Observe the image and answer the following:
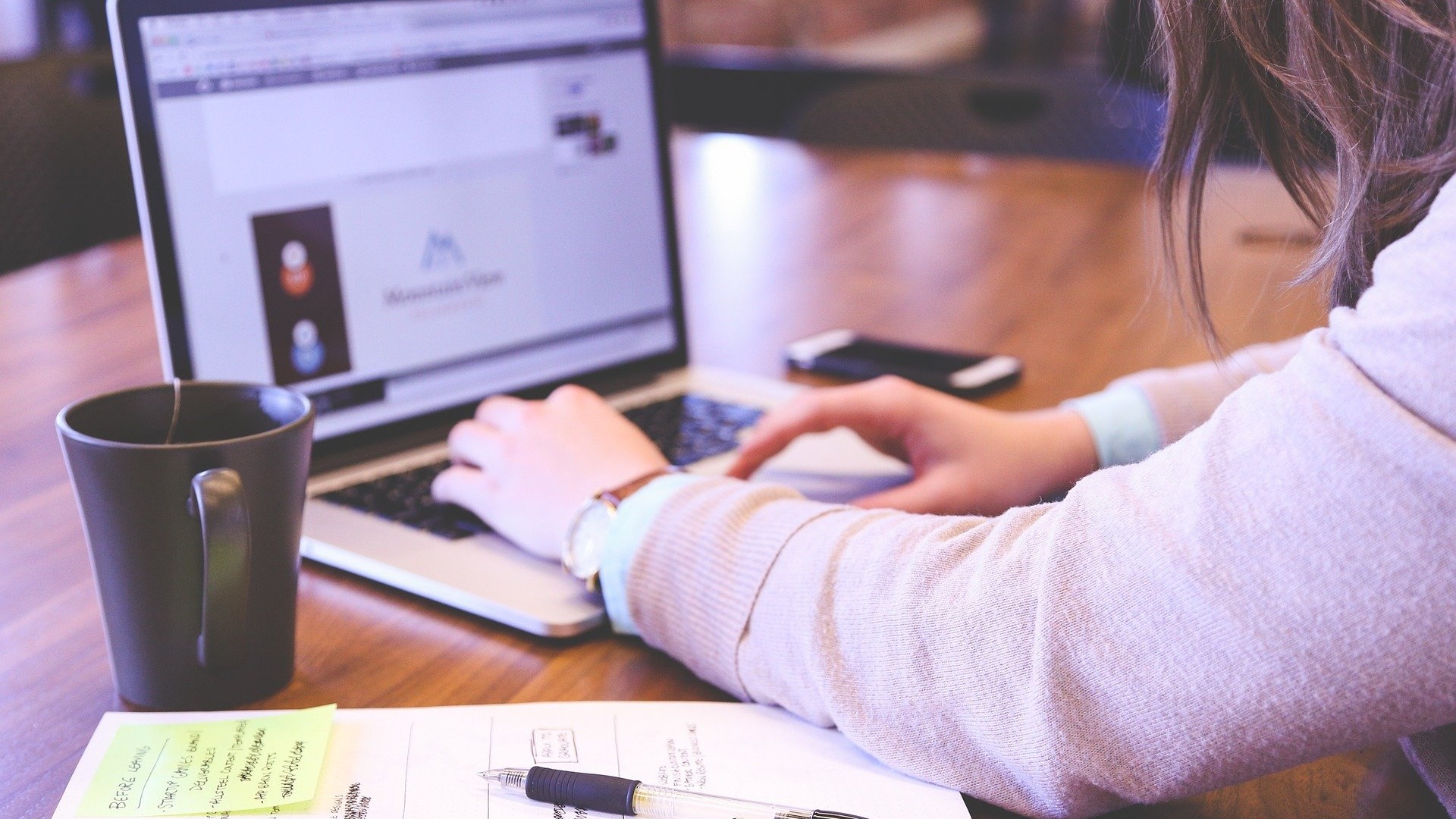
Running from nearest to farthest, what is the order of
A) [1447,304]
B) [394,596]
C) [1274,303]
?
[1447,304] → [394,596] → [1274,303]

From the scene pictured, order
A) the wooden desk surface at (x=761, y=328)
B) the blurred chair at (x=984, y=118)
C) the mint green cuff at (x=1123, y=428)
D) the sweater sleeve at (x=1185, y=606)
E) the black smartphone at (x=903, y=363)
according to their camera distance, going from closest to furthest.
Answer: the sweater sleeve at (x=1185, y=606), the wooden desk surface at (x=761, y=328), the mint green cuff at (x=1123, y=428), the black smartphone at (x=903, y=363), the blurred chair at (x=984, y=118)

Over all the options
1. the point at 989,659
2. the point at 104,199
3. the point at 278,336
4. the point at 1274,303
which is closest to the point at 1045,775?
the point at 989,659

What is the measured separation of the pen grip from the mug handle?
0.14 m

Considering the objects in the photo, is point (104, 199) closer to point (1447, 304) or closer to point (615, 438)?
point (615, 438)

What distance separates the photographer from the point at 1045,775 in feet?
1.49

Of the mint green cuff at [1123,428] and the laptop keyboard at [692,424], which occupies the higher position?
the laptop keyboard at [692,424]

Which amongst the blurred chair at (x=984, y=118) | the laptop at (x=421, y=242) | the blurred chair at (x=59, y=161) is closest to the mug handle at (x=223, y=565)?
the laptop at (x=421, y=242)

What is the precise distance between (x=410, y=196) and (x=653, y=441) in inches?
8.8

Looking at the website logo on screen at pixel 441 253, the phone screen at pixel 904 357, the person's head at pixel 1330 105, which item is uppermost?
the person's head at pixel 1330 105

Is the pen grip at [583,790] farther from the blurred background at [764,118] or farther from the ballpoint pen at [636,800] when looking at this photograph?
the blurred background at [764,118]

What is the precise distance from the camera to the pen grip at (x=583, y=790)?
0.45 metres

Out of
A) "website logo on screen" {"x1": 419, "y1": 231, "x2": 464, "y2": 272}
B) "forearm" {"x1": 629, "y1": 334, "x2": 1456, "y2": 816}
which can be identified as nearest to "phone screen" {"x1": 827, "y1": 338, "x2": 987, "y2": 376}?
"website logo on screen" {"x1": 419, "y1": 231, "x2": 464, "y2": 272}

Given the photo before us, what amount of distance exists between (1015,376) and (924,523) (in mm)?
499

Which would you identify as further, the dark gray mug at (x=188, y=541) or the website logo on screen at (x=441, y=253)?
the website logo on screen at (x=441, y=253)
